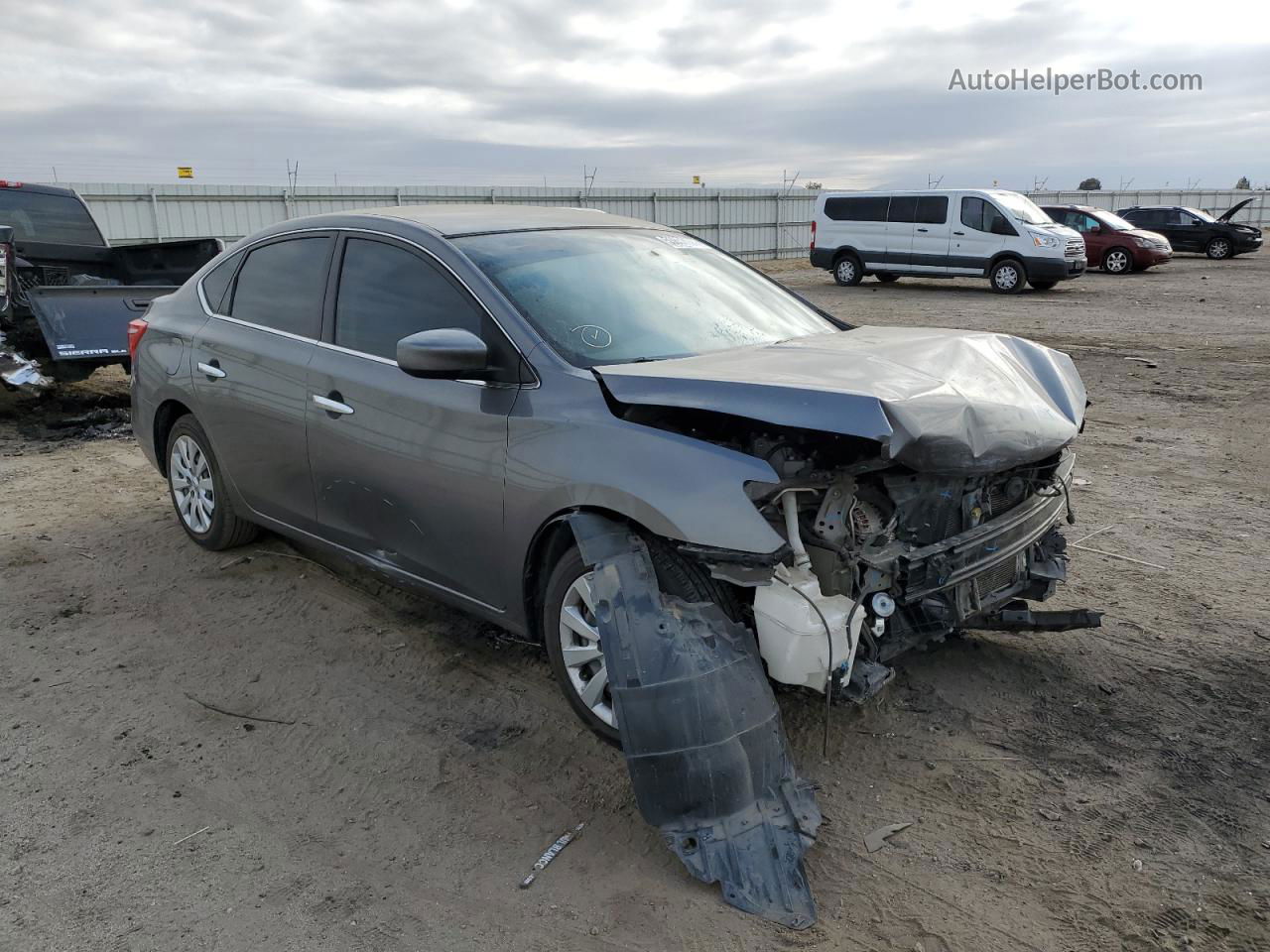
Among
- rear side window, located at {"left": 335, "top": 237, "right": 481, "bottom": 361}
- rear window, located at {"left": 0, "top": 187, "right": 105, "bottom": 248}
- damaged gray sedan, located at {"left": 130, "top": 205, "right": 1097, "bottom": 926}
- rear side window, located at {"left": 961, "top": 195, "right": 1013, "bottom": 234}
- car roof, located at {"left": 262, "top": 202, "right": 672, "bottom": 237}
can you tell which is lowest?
damaged gray sedan, located at {"left": 130, "top": 205, "right": 1097, "bottom": 926}

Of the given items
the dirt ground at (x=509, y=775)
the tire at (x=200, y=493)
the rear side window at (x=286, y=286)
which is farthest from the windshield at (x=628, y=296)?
the tire at (x=200, y=493)

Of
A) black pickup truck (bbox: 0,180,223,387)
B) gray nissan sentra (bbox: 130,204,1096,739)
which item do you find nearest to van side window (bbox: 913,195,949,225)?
black pickup truck (bbox: 0,180,223,387)

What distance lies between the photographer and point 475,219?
13.8ft

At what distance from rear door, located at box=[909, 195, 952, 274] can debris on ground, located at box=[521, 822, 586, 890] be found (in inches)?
776

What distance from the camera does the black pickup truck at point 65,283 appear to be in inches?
320

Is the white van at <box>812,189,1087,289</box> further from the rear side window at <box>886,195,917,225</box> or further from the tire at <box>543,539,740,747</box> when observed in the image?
the tire at <box>543,539,740,747</box>

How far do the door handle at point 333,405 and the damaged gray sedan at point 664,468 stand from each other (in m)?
0.03

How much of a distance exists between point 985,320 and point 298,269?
1326 centimetres

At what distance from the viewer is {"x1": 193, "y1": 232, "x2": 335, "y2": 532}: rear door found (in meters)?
4.31

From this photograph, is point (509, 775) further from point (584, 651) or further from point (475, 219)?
point (475, 219)

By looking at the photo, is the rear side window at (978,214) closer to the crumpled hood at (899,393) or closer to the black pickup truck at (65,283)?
the black pickup truck at (65,283)

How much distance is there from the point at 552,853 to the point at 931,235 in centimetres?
2008

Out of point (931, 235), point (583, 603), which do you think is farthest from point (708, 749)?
point (931, 235)

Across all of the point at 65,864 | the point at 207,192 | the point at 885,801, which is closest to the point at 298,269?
the point at 65,864
